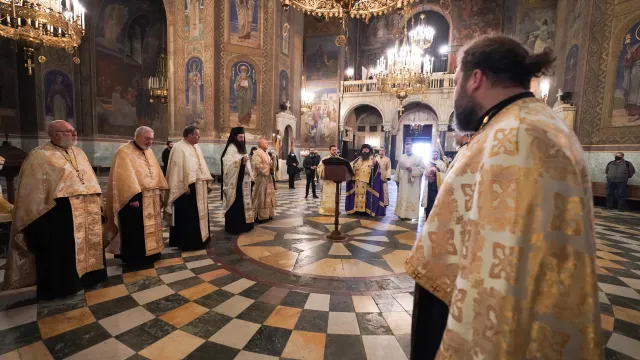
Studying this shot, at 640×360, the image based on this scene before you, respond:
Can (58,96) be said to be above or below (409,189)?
above

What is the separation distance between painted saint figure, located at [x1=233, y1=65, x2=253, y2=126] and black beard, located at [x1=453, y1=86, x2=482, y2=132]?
13443 mm

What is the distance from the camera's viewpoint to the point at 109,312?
9.31 ft

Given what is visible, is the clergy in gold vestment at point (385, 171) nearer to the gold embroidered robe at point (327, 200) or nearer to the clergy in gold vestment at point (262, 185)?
the gold embroidered robe at point (327, 200)

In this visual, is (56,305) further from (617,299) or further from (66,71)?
(66,71)

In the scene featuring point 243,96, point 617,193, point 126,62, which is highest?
point 126,62

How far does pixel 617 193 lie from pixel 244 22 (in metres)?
15.6

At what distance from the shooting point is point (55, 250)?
3.10 metres

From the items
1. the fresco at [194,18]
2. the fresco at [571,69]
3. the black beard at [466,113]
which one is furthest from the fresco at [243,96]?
the black beard at [466,113]

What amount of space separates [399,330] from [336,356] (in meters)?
0.68

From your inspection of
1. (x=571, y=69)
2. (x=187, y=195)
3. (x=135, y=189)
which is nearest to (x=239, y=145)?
(x=187, y=195)

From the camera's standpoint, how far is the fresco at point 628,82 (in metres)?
9.16

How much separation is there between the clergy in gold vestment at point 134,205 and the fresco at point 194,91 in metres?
9.86

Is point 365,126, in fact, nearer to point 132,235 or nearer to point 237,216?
point 237,216

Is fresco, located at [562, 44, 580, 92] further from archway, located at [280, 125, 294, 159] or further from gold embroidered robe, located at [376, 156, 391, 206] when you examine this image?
archway, located at [280, 125, 294, 159]
